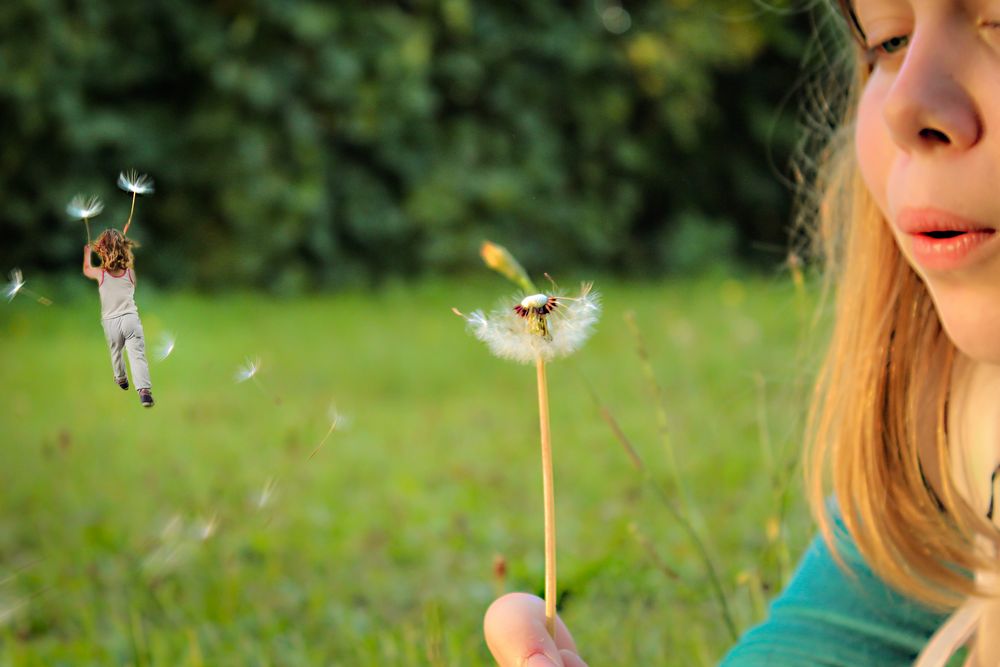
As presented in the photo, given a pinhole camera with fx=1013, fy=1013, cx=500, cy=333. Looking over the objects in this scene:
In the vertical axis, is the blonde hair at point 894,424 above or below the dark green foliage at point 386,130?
below

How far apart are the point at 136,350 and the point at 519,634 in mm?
263

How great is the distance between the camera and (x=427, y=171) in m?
3.79

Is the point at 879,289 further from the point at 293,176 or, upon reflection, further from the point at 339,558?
the point at 293,176

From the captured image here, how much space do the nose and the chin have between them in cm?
10

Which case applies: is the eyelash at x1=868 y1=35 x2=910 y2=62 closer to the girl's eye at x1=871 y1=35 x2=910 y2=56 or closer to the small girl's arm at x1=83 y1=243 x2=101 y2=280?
the girl's eye at x1=871 y1=35 x2=910 y2=56

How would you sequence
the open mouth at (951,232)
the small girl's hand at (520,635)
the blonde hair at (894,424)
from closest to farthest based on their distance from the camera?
the small girl's hand at (520,635), the open mouth at (951,232), the blonde hair at (894,424)

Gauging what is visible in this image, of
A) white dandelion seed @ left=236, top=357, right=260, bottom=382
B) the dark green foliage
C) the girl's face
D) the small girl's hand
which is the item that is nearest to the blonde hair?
the girl's face

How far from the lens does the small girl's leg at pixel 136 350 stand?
1.21ft

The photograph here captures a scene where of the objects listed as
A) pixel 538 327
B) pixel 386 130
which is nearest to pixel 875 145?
pixel 538 327

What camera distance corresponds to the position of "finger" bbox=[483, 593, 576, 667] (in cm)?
53

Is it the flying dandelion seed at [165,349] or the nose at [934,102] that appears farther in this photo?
the nose at [934,102]

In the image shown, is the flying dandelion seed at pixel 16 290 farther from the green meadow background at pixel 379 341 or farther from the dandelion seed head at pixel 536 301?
the dandelion seed head at pixel 536 301

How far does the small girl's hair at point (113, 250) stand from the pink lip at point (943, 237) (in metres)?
0.49

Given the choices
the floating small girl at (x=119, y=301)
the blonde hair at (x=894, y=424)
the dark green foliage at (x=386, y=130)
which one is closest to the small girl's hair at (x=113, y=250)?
the floating small girl at (x=119, y=301)
